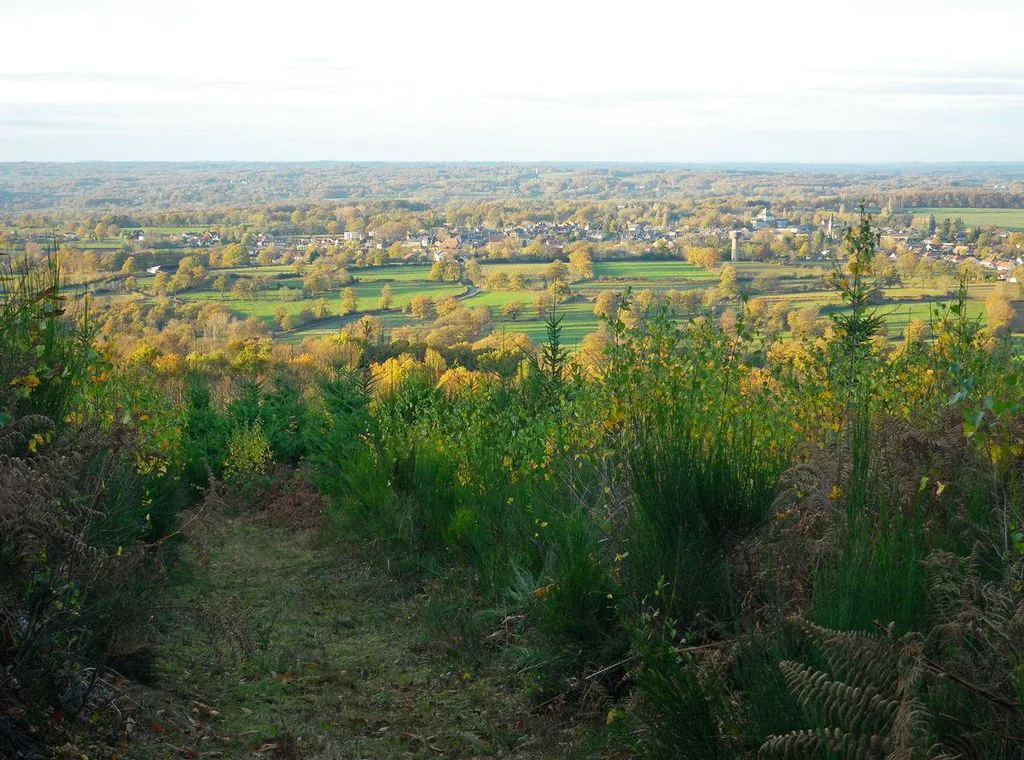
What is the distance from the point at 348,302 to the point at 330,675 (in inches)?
1479

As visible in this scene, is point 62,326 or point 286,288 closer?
point 62,326

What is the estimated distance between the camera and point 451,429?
863 centimetres

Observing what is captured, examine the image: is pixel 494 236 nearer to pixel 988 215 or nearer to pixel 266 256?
pixel 266 256

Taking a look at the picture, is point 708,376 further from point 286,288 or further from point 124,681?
point 286,288

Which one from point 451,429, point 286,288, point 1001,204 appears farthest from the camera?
point 286,288

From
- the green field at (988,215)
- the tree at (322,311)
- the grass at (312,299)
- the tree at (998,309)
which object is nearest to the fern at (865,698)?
the tree at (998,309)

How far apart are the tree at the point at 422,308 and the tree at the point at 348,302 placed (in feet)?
10.1

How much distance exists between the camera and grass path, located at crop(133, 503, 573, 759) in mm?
4570

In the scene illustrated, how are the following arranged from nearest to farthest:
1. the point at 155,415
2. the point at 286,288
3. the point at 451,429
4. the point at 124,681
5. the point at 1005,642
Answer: the point at 1005,642, the point at 124,681, the point at 155,415, the point at 451,429, the point at 286,288

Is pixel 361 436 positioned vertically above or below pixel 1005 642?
below

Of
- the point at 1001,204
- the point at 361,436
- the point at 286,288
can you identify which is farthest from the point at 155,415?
the point at 286,288

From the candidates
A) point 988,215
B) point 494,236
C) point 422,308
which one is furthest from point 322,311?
point 988,215

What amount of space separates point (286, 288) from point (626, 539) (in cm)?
4315

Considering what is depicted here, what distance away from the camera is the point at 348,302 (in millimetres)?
42219
